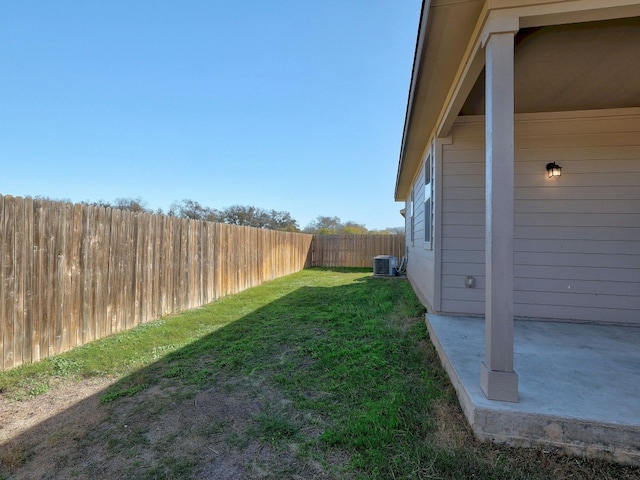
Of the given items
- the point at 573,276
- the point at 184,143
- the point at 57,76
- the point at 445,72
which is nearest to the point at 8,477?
the point at 445,72

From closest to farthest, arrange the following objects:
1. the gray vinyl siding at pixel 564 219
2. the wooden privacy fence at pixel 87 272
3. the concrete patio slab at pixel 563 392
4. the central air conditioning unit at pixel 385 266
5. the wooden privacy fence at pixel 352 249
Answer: the concrete patio slab at pixel 563 392 < the wooden privacy fence at pixel 87 272 < the gray vinyl siding at pixel 564 219 < the central air conditioning unit at pixel 385 266 < the wooden privacy fence at pixel 352 249

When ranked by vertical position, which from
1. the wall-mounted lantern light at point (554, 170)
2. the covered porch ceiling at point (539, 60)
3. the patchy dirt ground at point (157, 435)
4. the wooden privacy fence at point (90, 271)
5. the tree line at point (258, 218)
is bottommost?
the patchy dirt ground at point (157, 435)

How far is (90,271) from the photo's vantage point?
11.6 ft

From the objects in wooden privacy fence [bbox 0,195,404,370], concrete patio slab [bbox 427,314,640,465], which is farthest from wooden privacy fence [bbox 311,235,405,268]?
concrete patio slab [bbox 427,314,640,465]

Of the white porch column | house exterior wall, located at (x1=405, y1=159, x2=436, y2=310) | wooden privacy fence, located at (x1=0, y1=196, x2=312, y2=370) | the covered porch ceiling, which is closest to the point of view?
→ the white porch column

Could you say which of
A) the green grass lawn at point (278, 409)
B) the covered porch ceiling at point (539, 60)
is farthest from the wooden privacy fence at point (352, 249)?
the covered porch ceiling at point (539, 60)

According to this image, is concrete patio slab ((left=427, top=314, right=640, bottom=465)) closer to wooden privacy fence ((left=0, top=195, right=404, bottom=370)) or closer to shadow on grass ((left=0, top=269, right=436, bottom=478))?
shadow on grass ((left=0, top=269, right=436, bottom=478))

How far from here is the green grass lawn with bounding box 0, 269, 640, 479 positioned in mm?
1513

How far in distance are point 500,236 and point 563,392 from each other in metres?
1.09

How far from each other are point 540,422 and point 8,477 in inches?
112

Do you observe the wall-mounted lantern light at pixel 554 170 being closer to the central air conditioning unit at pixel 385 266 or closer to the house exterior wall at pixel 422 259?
the house exterior wall at pixel 422 259

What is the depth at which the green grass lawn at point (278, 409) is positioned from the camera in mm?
1513

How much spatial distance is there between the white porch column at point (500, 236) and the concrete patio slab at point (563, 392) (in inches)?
5.7

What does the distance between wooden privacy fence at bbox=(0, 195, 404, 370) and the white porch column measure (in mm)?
4076
